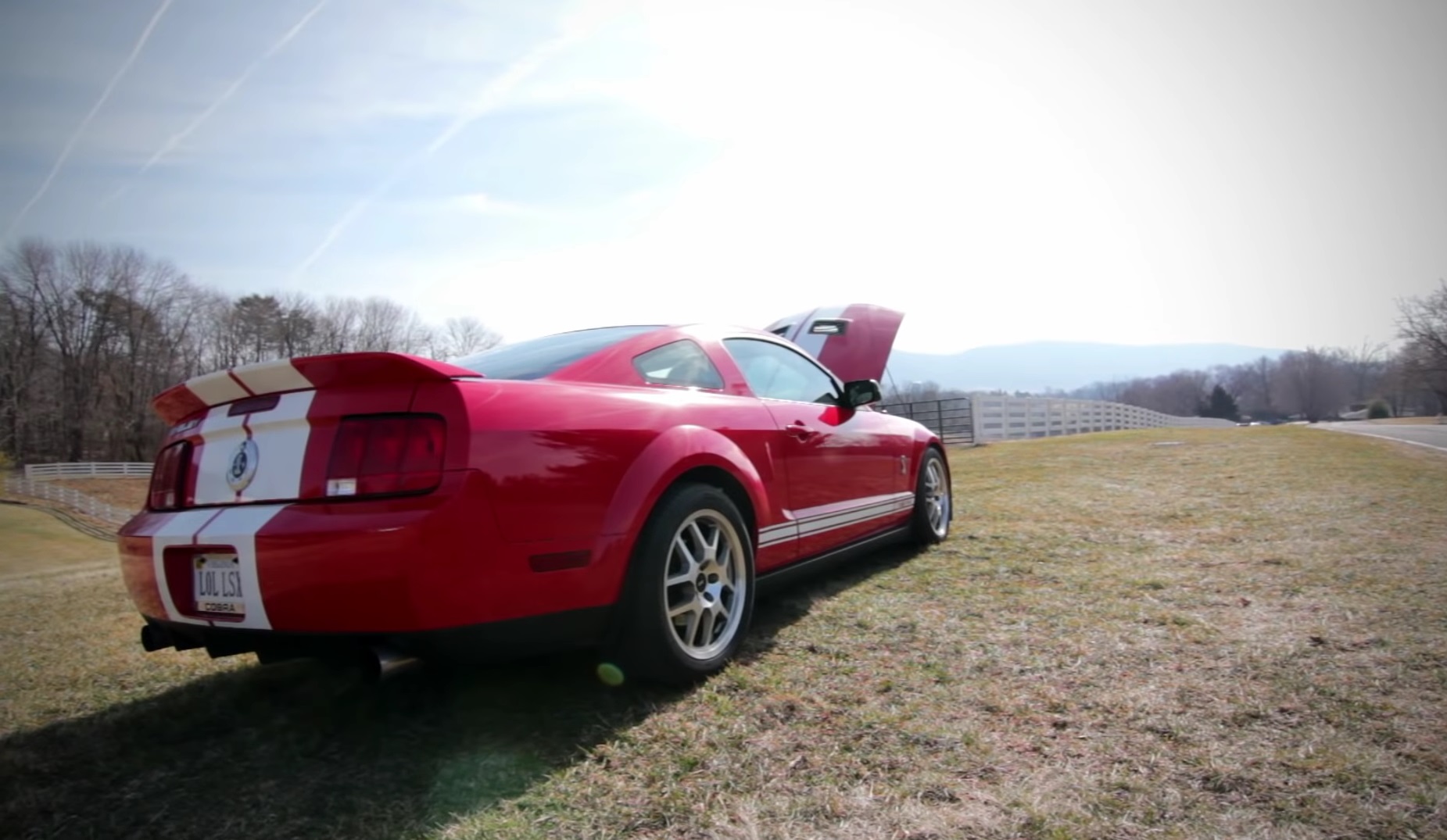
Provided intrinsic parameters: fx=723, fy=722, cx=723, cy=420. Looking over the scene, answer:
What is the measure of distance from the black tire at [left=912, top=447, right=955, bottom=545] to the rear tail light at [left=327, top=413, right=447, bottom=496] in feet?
10.9

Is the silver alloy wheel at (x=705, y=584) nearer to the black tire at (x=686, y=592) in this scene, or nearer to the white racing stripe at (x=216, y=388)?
the black tire at (x=686, y=592)

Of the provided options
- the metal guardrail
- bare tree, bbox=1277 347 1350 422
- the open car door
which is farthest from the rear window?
bare tree, bbox=1277 347 1350 422

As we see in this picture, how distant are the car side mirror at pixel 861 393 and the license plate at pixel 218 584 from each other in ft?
9.41

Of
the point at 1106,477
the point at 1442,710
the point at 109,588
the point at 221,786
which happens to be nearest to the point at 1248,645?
the point at 1442,710

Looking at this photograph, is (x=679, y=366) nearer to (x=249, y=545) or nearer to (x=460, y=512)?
(x=460, y=512)

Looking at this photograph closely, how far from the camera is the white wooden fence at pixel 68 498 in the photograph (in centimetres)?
2616

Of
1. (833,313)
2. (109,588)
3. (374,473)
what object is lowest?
(109,588)

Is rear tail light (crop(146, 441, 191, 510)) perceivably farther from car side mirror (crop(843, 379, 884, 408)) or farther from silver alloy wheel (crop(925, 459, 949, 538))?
silver alloy wheel (crop(925, 459, 949, 538))

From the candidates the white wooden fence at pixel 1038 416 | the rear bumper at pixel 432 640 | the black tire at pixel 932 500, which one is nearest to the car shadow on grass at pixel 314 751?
the rear bumper at pixel 432 640

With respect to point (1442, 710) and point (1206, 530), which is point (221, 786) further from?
point (1206, 530)

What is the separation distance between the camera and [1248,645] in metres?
2.61

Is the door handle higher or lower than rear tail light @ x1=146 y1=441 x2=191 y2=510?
higher

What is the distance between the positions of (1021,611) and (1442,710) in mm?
1328

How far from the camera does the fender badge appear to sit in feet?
6.78
